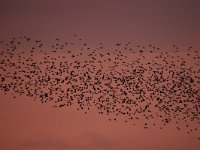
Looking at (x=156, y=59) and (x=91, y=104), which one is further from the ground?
(x=156, y=59)

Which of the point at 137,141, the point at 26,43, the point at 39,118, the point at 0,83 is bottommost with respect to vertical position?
the point at 137,141

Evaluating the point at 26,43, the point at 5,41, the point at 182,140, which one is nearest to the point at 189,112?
the point at 182,140

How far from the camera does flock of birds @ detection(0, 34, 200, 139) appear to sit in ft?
30.0

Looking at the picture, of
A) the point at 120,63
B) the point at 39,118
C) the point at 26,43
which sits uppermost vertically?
the point at 26,43

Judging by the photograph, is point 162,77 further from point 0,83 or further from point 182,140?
point 0,83

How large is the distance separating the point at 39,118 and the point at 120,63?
2850 millimetres

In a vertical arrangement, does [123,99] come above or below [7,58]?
below

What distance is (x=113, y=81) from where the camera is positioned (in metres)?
9.22

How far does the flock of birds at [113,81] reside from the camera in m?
9.15

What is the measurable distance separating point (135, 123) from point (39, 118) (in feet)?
9.16

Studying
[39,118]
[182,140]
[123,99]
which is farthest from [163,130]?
[39,118]

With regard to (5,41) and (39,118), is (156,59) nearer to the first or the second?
(39,118)

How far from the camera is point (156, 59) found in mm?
9266

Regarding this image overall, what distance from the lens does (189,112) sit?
9203 millimetres
